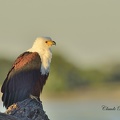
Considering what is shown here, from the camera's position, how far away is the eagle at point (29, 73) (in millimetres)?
16812

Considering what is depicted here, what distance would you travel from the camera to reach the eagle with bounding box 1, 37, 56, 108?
55.2 ft

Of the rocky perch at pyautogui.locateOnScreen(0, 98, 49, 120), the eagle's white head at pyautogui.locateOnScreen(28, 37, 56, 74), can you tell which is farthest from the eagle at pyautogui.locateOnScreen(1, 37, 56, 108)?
the rocky perch at pyautogui.locateOnScreen(0, 98, 49, 120)

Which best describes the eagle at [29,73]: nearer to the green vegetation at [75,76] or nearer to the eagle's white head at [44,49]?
the eagle's white head at [44,49]

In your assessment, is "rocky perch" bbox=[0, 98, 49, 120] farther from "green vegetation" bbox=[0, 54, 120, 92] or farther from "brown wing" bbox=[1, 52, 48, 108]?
"green vegetation" bbox=[0, 54, 120, 92]

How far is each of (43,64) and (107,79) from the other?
98.7 feet

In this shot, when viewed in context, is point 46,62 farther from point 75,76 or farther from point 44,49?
point 75,76

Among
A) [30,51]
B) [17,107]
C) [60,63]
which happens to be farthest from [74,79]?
[17,107]

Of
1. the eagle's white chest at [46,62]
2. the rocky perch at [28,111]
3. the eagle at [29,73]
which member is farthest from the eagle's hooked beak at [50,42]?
the rocky perch at [28,111]

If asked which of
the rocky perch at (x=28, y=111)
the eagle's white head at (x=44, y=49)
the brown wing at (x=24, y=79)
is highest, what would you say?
the eagle's white head at (x=44, y=49)

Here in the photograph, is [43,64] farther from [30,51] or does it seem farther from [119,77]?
[119,77]

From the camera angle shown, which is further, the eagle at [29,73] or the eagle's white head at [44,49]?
the eagle's white head at [44,49]

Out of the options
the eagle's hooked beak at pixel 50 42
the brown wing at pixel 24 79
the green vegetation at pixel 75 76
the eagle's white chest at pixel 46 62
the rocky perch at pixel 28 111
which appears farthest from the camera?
the green vegetation at pixel 75 76

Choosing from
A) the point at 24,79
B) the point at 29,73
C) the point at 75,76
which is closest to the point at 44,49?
the point at 29,73

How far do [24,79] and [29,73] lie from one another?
193mm
